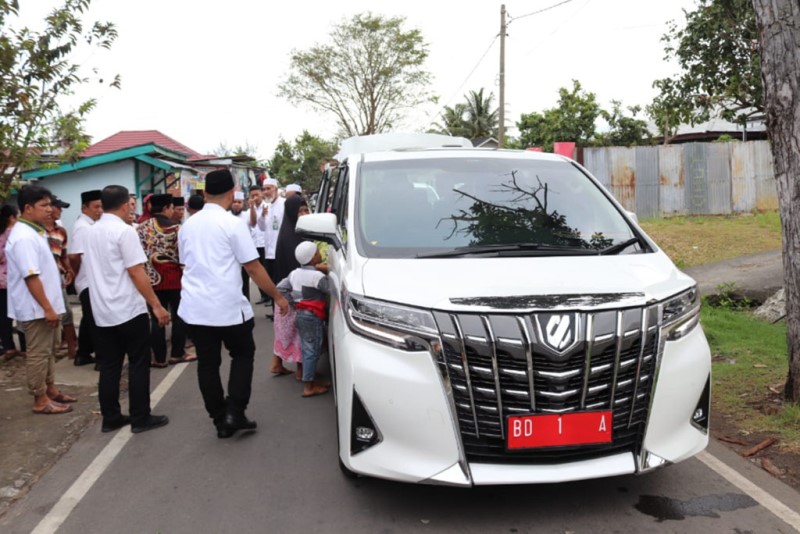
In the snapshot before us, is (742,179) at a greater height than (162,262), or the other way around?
(742,179)

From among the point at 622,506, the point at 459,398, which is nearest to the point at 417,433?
the point at 459,398

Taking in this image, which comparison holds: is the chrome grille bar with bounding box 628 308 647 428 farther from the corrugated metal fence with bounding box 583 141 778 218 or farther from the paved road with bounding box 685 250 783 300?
the corrugated metal fence with bounding box 583 141 778 218

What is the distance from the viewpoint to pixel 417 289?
3346mm

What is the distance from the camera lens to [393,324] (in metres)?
3.28

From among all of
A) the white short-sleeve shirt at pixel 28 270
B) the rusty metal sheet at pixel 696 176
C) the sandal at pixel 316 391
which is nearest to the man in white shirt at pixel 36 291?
the white short-sleeve shirt at pixel 28 270

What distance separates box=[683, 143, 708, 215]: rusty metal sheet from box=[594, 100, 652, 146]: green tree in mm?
12955

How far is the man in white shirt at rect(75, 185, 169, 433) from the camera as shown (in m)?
4.92

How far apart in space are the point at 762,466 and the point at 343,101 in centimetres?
4302

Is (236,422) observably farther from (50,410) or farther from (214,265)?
(50,410)

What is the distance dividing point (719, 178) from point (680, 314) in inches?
739

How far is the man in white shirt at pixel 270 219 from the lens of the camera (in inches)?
397

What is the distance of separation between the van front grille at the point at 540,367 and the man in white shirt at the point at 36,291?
3622 mm

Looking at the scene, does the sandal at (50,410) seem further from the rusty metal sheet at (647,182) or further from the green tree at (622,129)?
the green tree at (622,129)

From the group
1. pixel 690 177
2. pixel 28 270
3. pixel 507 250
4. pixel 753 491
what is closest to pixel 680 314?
pixel 507 250
